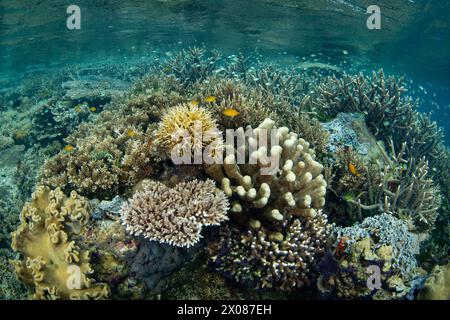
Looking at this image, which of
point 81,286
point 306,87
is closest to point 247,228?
point 81,286

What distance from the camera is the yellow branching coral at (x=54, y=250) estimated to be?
3.54 meters

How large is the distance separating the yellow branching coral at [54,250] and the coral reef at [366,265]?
3032 millimetres

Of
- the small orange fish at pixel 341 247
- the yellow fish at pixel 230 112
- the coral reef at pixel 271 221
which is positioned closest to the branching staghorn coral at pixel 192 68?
the yellow fish at pixel 230 112

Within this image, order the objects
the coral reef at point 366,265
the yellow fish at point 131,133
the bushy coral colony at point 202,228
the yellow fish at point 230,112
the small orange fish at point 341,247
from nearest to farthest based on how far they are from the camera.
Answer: the bushy coral colony at point 202,228 → the coral reef at point 366,265 → the small orange fish at point 341,247 → the yellow fish at point 230,112 → the yellow fish at point 131,133

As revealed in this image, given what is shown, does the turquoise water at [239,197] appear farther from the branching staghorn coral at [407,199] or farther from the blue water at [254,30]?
the blue water at [254,30]

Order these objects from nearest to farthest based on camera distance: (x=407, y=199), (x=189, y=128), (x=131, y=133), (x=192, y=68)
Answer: (x=189, y=128), (x=131, y=133), (x=407, y=199), (x=192, y=68)

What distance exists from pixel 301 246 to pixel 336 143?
118 inches

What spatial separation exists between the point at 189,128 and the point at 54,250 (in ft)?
7.69

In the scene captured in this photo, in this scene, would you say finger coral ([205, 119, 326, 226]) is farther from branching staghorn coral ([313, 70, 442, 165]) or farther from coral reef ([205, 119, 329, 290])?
branching staghorn coral ([313, 70, 442, 165])

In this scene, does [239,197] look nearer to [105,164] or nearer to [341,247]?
[341,247]

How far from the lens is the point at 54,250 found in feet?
12.2

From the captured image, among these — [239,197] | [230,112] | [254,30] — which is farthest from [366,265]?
[254,30]
